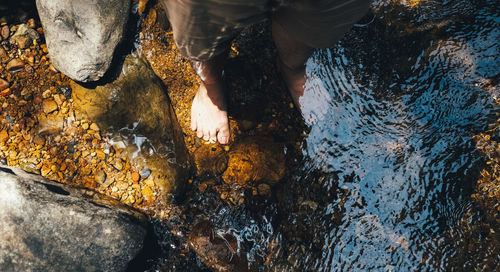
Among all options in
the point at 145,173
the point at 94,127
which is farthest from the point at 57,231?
the point at 94,127

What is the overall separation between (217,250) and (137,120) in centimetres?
104

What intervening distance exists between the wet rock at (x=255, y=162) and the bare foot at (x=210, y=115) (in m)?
0.15

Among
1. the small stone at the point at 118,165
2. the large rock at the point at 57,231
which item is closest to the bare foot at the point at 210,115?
the small stone at the point at 118,165

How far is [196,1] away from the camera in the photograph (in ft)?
3.81

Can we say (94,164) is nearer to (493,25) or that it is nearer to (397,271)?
(397,271)

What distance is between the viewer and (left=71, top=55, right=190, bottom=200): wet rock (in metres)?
2.24

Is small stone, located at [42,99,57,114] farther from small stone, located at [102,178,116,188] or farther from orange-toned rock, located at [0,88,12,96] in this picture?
small stone, located at [102,178,116,188]

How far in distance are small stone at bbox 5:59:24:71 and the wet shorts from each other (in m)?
1.51

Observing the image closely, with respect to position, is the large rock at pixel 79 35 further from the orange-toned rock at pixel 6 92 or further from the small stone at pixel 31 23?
the orange-toned rock at pixel 6 92

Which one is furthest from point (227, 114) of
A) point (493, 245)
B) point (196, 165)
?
point (493, 245)

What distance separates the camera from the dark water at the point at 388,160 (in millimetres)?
2014

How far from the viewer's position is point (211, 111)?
2.31 meters

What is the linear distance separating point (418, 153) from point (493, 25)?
1.19 m

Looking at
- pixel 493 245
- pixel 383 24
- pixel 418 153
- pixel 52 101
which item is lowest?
pixel 493 245
